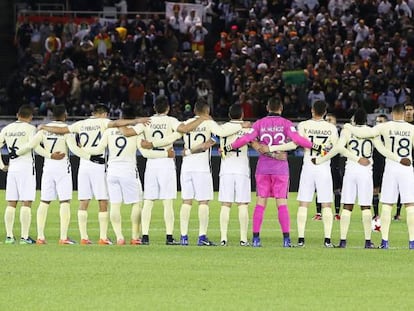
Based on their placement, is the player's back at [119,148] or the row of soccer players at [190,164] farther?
the player's back at [119,148]

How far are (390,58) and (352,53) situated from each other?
1163 millimetres

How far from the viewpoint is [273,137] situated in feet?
72.5

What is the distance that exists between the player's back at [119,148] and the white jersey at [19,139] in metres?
1.34

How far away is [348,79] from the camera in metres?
41.3

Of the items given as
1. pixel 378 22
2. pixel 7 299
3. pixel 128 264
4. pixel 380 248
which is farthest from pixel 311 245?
pixel 378 22

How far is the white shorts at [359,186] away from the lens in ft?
72.5

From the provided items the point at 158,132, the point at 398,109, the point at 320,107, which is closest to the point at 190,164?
the point at 158,132

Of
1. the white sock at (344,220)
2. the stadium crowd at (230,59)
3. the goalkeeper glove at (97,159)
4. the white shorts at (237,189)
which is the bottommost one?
the white sock at (344,220)

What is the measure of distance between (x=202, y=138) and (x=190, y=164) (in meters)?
0.47

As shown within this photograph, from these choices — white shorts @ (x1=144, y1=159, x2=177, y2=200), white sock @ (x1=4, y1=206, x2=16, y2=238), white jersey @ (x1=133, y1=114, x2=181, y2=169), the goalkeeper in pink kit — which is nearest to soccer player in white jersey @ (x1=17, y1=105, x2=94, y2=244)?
white sock @ (x1=4, y1=206, x2=16, y2=238)

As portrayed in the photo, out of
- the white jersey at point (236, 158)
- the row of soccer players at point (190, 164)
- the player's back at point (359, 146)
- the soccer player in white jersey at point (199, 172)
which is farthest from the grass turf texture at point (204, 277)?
the player's back at point (359, 146)

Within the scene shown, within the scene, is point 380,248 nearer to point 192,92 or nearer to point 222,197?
point 222,197

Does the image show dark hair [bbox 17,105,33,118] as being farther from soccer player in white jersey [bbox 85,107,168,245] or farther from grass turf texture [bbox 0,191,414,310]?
grass turf texture [bbox 0,191,414,310]

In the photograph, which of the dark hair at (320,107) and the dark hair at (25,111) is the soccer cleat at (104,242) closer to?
the dark hair at (25,111)
